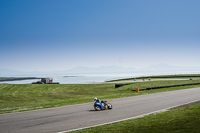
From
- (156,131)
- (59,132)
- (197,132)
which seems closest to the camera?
(197,132)

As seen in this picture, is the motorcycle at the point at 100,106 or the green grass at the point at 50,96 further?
the green grass at the point at 50,96

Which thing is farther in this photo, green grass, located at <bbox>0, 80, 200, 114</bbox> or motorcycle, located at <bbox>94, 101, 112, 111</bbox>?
green grass, located at <bbox>0, 80, 200, 114</bbox>

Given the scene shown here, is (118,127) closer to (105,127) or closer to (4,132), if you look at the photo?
(105,127)

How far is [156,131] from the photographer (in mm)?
8531

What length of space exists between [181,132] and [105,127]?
348 cm

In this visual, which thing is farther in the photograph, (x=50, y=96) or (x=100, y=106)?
(x=50, y=96)

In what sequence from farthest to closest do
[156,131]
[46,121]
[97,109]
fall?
[97,109]
[46,121]
[156,131]

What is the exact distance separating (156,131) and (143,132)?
0.50 meters

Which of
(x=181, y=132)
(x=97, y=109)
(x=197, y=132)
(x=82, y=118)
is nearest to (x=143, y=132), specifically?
(x=181, y=132)

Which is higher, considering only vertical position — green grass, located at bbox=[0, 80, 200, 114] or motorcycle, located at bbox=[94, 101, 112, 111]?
motorcycle, located at bbox=[94, 101, 112, 111]

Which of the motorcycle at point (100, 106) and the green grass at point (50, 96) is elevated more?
the motorcycle at point (100, 106)

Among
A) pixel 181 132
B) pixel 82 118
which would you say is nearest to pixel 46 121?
pixel 82 118

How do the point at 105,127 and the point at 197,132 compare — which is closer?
the point at 197,132

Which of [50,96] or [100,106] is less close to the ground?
[100,106]
